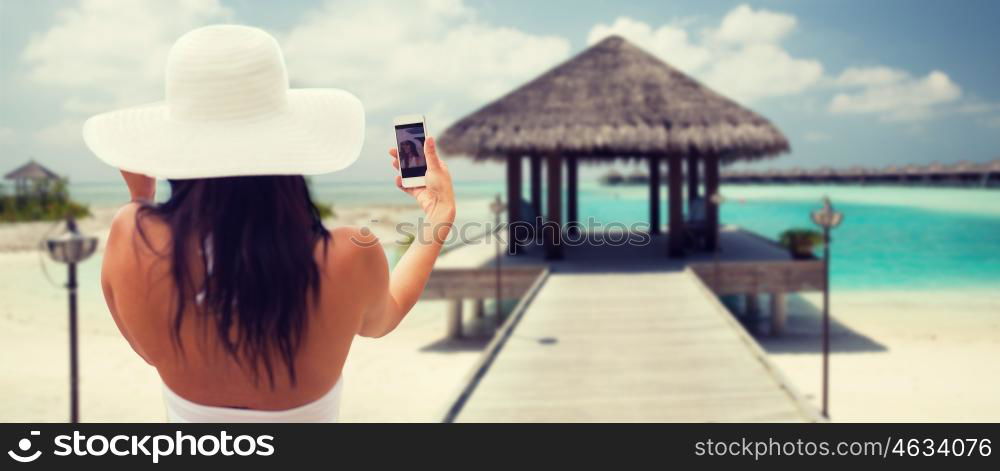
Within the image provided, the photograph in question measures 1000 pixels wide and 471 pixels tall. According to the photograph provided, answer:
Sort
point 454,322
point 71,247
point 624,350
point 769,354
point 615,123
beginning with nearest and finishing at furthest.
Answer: point 71,247, point 624,350, point 769,354, point 615,123, point 454,322

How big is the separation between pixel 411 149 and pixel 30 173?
32223 millimetres

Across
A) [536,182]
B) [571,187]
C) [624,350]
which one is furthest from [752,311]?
[624,350]

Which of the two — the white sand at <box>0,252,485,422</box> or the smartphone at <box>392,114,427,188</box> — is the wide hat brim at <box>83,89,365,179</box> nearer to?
the smartphone at <box>392,114,427,188</box>

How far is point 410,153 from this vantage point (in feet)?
3.21

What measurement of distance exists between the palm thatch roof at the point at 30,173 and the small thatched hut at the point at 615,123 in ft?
79.6

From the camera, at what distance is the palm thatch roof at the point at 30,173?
2675 cm

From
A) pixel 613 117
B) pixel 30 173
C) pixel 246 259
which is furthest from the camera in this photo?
pixel 30 173

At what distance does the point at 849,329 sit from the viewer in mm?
10406

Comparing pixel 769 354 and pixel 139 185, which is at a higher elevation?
pixel 139 185

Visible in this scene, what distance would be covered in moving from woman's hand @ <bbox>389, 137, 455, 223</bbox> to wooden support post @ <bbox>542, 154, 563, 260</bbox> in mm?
8811

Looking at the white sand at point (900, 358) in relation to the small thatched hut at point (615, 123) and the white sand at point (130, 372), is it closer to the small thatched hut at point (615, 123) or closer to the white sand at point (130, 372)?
the small thatched hut at point (615, 123)

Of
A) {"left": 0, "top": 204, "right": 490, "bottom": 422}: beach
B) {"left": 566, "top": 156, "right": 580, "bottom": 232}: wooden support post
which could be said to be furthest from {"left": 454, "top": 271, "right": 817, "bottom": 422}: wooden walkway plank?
{"left": 566, "top": 156, "right": 580, "bottom": 232}: wooden support post

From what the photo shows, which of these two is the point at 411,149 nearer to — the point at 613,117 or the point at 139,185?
the point at 139,185

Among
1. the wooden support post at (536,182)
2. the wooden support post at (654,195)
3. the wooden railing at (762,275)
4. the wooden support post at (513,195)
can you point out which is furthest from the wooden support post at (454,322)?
the wooden support post at (654,195)
